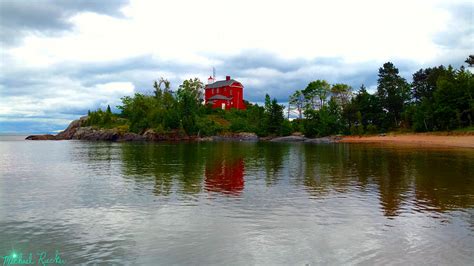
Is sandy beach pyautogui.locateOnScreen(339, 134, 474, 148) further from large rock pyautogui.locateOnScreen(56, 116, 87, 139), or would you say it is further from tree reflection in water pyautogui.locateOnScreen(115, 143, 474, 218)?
large rock pyautogui.locateOnScreen(56, 116, 87, 139)

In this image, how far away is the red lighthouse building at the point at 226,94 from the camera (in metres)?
170

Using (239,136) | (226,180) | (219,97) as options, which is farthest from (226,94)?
(226,180)

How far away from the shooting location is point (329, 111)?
138 metres

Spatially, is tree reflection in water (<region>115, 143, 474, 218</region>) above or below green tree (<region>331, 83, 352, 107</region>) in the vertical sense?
below

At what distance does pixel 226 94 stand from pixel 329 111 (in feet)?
180

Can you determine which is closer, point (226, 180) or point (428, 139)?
point (226, 180)

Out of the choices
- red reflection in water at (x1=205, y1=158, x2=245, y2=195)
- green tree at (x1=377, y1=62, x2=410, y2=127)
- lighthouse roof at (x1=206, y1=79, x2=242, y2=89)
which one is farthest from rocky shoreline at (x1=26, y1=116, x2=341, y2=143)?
red reflection in water at (x1=205, y1=158, x2=245, y2=195)

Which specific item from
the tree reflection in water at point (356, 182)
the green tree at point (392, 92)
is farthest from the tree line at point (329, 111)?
the tree reflection in water at point (356, 182)

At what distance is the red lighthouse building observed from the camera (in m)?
170

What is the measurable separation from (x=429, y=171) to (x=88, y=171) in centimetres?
3376

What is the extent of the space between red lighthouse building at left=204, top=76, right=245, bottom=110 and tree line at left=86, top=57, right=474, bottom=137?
5.17 metres

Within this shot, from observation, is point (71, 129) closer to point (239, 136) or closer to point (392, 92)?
point (239, 136)

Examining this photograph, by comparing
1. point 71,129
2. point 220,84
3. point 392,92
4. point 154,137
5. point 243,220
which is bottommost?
point 243,220

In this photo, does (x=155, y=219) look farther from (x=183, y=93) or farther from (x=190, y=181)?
(x=183, y=93)
